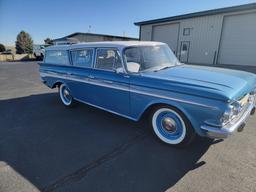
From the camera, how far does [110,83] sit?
3766mm

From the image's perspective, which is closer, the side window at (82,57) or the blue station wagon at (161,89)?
the blue station wagon at (161,89)

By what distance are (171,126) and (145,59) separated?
4.75 ft

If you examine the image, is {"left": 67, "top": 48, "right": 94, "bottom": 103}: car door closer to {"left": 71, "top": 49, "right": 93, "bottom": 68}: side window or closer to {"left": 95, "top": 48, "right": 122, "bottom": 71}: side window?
{"left": 71, "top": 49, "right": 93, "bottom": 68}: side window

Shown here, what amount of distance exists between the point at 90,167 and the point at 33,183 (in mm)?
764

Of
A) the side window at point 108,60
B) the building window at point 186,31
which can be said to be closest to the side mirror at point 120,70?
the side window at point 108,60

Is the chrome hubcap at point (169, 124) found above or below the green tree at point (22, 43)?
below

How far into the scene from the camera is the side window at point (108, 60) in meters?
3.69

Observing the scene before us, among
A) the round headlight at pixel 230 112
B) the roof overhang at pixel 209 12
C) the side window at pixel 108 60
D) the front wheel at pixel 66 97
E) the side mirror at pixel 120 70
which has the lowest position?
the front wheel at pixel 66 97

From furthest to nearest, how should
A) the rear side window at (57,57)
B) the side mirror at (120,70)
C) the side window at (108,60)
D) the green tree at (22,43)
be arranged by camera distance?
the green tree at (22,43) → the rear side window at (57,57) → the side window at (108,60) → the side mirror at (120,70)

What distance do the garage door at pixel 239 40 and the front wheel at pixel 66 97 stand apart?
48.7ft

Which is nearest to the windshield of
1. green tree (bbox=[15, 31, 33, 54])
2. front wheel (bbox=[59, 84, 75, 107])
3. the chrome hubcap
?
the chrome hubcap

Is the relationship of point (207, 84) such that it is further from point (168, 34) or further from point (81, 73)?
point (168, 34)

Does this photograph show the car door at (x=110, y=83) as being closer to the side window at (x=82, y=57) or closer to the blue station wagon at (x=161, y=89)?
the blue station wagon at (x=161, y=89)

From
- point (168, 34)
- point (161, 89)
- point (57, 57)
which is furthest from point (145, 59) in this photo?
point (168, 34)
